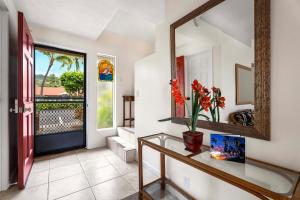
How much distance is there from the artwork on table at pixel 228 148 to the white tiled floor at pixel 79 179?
1.21 metres

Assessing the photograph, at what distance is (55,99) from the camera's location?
9.64ft

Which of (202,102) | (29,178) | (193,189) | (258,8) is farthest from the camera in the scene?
(29,178)

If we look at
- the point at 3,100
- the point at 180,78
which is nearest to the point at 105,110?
the point at 3,100

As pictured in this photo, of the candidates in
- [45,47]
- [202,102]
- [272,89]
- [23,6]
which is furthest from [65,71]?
[272,89]

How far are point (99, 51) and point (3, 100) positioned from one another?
78.1 inches

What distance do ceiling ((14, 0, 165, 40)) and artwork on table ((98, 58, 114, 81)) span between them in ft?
1.78

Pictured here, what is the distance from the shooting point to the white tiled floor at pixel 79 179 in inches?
68.0

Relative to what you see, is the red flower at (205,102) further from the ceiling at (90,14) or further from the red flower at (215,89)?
the ceiling at (90,14)

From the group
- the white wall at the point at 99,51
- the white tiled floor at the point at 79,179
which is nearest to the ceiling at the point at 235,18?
the white tiled floor at the point at 79,179

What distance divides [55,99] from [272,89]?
10.9 ft

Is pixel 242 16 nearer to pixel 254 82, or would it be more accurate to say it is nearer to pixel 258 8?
pixel 258 8

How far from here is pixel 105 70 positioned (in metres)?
3.45

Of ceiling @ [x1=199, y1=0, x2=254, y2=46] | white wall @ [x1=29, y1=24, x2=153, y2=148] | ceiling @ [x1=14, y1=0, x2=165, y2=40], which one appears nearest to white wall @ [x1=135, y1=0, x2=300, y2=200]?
ceiling @ [x1=199, y1=0, x2=254, y2=46]

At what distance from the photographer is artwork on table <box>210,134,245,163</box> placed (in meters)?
1.04
